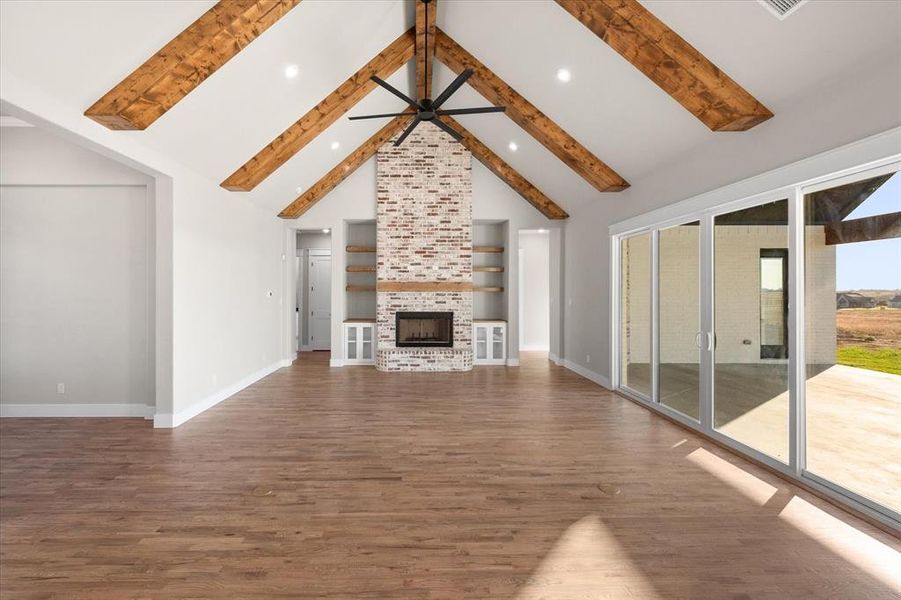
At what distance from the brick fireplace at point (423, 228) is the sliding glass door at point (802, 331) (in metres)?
3.99

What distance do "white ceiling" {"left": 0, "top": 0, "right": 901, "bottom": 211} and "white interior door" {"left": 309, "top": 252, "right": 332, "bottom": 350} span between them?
3637mm

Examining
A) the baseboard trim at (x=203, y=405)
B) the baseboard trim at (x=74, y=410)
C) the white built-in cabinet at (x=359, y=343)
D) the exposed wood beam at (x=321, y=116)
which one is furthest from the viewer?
the white built-in cabinet at (x=359, y=343)

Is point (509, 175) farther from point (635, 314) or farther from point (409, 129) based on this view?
point (635, 314)

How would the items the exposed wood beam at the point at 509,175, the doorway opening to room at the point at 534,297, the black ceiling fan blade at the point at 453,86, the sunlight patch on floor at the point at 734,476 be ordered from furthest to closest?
the doorway opening to room at the point at 534,297
the exposed wood beam at the point at 509,175
the black ceiling fan blade at the point at 453,86
the sunlight patch on floor at the point at 734,476

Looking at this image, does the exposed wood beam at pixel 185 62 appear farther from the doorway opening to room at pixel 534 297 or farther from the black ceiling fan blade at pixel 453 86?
the doorway opening to room at pixel 534 297

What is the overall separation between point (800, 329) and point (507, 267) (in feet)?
17.8

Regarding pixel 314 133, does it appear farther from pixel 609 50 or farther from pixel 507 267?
pixel 507 267

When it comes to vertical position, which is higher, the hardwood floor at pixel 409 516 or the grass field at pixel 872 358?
the grass field at pixel 872 358

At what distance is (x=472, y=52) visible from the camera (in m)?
5.18

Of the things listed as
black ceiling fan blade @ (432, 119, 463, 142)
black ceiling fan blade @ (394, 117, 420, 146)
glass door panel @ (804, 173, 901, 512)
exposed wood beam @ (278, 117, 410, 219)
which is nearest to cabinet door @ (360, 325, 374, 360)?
exposed wood beam @ (278, 117, 410, 219)

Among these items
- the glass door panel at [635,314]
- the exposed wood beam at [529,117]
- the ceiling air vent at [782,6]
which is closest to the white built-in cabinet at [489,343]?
the glass door panel at [635,314]

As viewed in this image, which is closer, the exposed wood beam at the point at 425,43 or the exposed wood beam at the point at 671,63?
the exposed wood beam at the point at 671,63

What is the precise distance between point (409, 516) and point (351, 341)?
5887 mm

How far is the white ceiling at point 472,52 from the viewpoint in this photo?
2.64 meters
